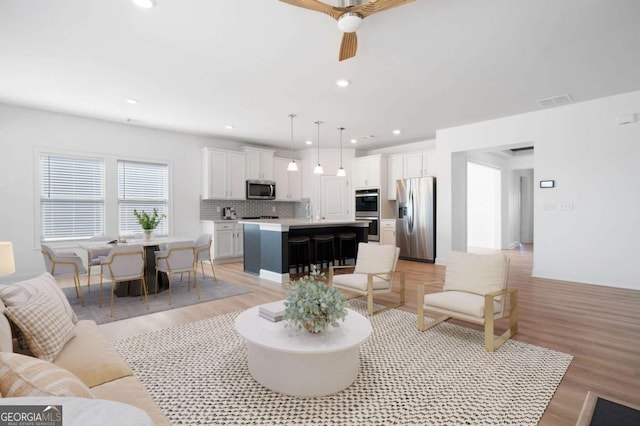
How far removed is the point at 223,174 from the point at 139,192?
1.72m

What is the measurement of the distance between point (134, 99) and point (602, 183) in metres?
7.06

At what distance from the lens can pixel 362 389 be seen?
2260 mm

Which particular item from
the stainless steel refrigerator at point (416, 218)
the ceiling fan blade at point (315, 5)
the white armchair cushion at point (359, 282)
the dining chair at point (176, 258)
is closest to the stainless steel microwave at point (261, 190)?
the stainless steel refrigerator at point (416, 218)

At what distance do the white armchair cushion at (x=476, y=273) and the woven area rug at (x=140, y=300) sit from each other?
2820mm

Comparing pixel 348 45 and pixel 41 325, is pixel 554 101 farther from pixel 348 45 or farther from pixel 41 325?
pixel 41 325

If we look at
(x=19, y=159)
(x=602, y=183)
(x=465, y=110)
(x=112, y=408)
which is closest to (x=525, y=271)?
(x=602, y=183)

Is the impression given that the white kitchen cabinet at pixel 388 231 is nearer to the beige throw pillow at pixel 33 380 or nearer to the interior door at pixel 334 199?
the interior door at pixel 334 199

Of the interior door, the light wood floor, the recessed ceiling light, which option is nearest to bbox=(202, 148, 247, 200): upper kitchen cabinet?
the interior door

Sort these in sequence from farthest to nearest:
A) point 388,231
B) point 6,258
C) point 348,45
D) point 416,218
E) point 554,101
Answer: point 388,231 < point 416,218 < point 554,101 < point 348,45 < point 6,258

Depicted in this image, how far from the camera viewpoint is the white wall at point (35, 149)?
530cm

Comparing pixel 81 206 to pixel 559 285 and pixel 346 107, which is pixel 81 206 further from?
pixel 559 285

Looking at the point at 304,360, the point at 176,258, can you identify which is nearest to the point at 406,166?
the point at 176,258

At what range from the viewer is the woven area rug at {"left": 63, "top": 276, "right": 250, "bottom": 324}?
389 cm

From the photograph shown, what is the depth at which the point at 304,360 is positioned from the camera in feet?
7.13
